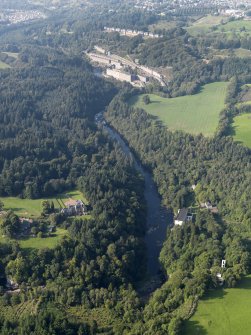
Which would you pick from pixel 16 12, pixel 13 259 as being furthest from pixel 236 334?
pixel 16 12

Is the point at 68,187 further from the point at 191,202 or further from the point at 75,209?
the point at 191,202

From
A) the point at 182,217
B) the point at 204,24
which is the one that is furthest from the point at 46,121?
the point at 204,24

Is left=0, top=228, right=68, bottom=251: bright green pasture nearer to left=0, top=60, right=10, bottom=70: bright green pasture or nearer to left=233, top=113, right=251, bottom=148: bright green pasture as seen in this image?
left=233, top=113, right=251, bottom=148: bright green pasture

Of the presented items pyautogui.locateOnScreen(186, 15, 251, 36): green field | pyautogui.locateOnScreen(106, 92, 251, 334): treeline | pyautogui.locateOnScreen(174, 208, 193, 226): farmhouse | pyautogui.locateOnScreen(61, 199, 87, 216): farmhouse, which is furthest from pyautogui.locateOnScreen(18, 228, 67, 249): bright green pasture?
pyautogui.locateOnScreen(186, 15, 251, 36): green field

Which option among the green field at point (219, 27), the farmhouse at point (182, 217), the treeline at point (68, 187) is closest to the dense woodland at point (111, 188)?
the treeline at point (68, 187)

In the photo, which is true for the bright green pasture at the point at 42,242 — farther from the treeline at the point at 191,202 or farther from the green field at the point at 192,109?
the green field at the point at 192,109
